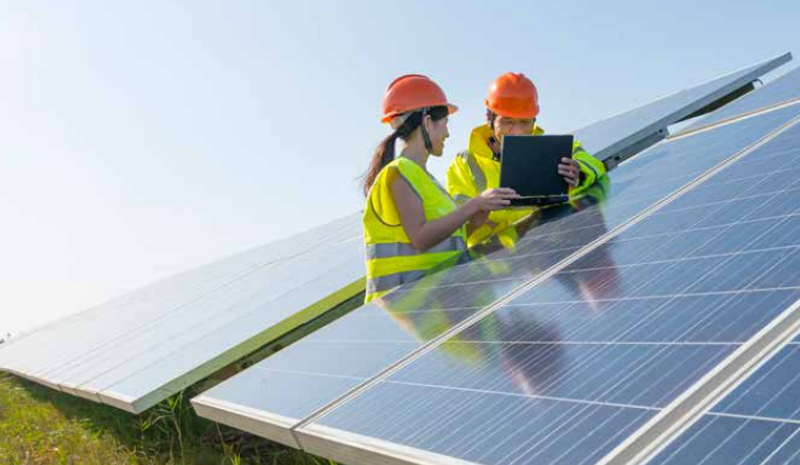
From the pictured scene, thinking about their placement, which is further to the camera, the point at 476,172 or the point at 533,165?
the point at 476,172

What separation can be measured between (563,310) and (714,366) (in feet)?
3.71

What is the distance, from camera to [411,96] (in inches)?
215

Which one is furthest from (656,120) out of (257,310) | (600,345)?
(600,345)

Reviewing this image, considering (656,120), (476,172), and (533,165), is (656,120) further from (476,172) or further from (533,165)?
(533,165)

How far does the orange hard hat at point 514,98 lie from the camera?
19.9 feet

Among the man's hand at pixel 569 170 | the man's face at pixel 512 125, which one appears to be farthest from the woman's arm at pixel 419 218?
the man's face at pixel 512 125

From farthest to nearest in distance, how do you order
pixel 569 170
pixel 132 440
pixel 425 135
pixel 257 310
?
1. pixel 132 440
2. pixel 257 310
3. pixel 569 170
4. pixel 425 135

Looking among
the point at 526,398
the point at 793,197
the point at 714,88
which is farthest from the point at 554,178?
the point at 714,88

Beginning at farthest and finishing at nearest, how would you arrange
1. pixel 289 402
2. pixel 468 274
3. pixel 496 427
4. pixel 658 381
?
1. pixel 468 274
2. pixel 289 402
3. pixel 496 427
4. pixel 658 381

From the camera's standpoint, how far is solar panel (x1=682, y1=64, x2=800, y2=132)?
267 inches

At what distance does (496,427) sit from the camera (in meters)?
2.46

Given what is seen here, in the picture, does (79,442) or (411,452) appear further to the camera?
(79,442)

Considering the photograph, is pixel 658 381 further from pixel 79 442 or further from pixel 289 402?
pixel 79 442

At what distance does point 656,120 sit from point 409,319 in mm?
5895
